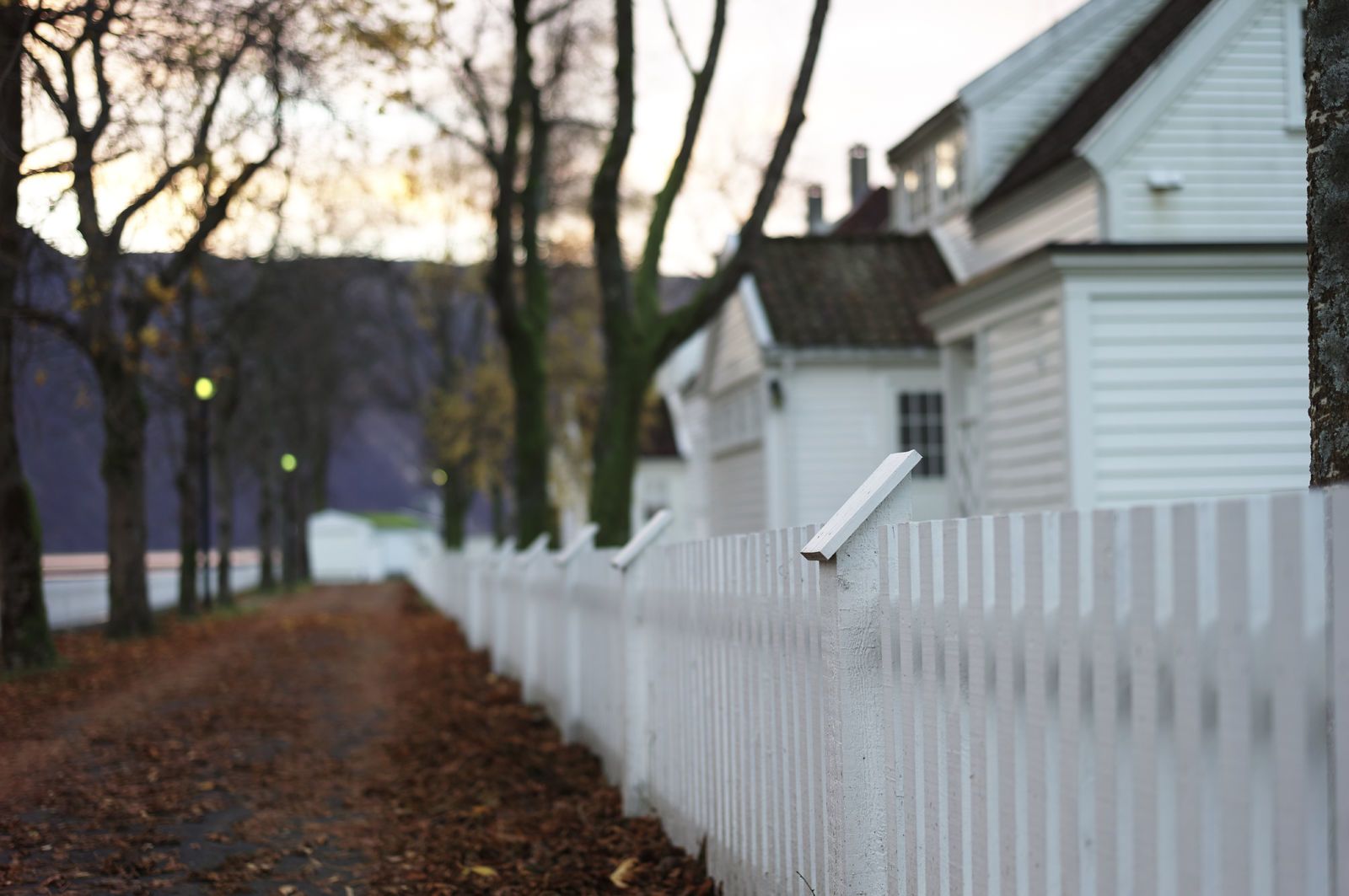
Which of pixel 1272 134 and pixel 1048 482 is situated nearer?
pixel 1048 482

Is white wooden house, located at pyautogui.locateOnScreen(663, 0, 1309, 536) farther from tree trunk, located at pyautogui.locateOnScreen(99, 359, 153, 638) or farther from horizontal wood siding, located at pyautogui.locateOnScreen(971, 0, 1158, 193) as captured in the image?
tree trunk, located at pyautogui.locateOnScreen(99, 359, 153, 638)

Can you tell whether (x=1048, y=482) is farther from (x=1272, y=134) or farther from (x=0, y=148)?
(x=0, y=148)

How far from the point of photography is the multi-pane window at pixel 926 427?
22.4 meters

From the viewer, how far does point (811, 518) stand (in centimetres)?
2241

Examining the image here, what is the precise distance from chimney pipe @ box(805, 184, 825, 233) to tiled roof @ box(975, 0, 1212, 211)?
922 inches

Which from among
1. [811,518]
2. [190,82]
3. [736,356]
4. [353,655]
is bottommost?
[353,655]

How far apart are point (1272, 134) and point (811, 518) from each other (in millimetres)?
8571

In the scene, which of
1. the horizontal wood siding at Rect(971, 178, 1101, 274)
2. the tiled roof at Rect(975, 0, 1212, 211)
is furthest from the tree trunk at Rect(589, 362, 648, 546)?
the tiled roof at Rect(975, 0, 1212, 211)

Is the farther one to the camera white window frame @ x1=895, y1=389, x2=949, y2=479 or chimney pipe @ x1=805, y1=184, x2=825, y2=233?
chimney pipe @ x1=805, y1=184, x2=825, y2=233

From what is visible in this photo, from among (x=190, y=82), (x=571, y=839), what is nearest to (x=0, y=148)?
(x=190, y=82)

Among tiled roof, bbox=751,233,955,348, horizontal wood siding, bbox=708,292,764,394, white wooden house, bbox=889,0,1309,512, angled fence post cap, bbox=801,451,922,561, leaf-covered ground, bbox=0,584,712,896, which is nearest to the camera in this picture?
angled fence post cap, bbox=801,451,922,561

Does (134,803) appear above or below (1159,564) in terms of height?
below

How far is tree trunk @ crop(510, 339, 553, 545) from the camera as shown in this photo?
2300cm

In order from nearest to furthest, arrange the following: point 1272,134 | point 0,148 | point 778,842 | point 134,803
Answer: point 778,842, point 134,803, point 0,148, point 1272,134
